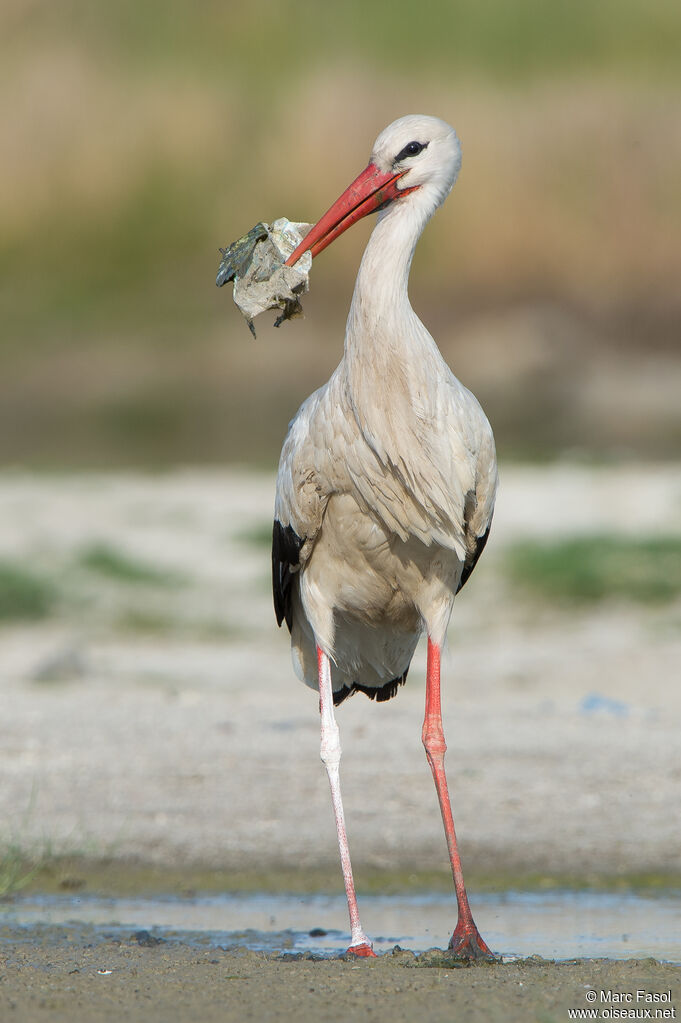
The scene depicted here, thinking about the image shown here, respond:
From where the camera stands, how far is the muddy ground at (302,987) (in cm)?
424

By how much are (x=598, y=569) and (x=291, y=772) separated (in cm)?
720

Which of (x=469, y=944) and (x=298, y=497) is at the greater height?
(x=298, y=497)

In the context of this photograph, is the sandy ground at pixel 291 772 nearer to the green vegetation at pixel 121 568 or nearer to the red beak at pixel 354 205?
the green vegetation at pixel 121 568

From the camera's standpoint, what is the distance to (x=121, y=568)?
15188 millimetres

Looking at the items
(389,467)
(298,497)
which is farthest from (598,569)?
(389,467)

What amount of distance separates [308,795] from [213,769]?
62 centimetres

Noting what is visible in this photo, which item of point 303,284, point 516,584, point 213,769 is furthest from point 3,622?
point 303,284

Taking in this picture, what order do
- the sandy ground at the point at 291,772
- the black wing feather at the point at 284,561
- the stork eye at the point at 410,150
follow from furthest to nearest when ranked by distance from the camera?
the black wing feather at the point at 284,561 < the stork eye at the point at 410,150 < the sandy ground at the point at 291,772

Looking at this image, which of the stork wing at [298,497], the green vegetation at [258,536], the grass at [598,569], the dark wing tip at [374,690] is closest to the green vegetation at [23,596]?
the green vegetation at [258,536]

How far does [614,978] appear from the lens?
4605mm

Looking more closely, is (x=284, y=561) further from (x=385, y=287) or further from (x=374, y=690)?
(x=385, y=287)

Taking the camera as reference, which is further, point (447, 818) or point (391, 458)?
point (447, 818)

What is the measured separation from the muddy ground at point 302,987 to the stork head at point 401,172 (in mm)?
2435

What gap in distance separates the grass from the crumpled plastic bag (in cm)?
895
